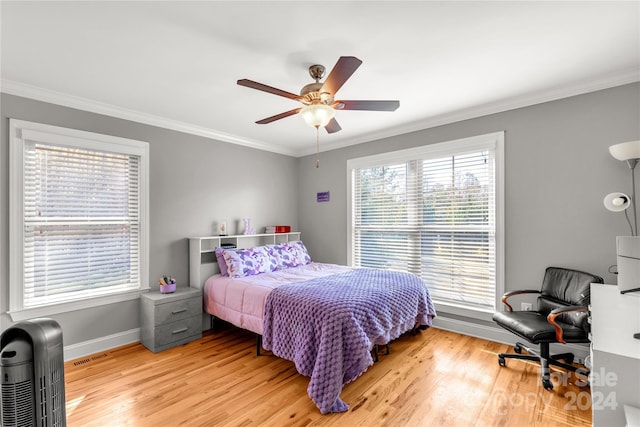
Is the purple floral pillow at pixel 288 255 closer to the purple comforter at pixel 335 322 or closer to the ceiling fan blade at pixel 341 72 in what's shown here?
the purple comforter at pixel 335 322

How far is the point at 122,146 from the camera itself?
3.26 metres

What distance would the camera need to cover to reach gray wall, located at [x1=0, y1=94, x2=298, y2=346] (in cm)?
272

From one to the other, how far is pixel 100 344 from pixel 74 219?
1.32m

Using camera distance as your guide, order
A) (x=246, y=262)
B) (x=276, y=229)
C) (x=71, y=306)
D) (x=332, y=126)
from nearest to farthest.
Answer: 1. (x=332, y=126)
2. (x=71, y=306)
3. (x=246, y=262)
4. (x=276, y=229)

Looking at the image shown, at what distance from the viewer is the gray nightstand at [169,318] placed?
3.11 metres

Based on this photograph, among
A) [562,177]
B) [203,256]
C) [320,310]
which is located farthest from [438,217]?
[203,256]

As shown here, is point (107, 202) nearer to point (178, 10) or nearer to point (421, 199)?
point (178, 10)

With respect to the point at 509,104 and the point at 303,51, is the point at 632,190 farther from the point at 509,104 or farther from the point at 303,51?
the point at 303,51

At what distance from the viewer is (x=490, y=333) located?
330 centimetres

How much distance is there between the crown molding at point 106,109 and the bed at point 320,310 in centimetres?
159

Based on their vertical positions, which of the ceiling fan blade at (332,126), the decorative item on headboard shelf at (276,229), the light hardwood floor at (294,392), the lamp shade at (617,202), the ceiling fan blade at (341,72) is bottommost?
the light hardwood floor at (294,392)

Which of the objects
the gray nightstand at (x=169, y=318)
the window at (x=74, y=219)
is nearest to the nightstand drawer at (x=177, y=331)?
the gray nightstand at (x=169, y=318)

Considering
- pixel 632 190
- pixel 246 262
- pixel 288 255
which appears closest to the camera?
pixel 632 190

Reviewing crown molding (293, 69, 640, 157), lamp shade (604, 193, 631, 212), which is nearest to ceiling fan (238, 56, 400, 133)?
crown molding (293, 69, 640, 157)
